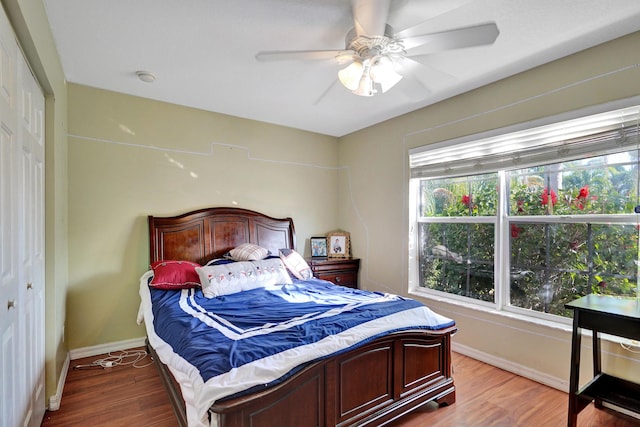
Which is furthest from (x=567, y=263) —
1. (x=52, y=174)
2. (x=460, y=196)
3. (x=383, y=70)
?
(x=52, y=174)

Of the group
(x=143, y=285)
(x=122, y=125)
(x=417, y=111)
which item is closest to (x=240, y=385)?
(x=143, y=285)

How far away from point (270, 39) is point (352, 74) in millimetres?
614

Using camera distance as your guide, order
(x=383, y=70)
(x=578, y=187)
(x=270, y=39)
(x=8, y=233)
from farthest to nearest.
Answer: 1. (x=578, y=187)
2. (x=270, y=39)
3. (x=383, y=70)
4. (x=8, y=233)

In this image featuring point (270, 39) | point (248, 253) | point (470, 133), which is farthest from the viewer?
point (248, 253)

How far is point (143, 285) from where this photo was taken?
2.97 meters

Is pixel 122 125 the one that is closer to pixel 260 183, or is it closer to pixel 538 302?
pixel 260 183

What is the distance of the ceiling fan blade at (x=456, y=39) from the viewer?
5.38 ft

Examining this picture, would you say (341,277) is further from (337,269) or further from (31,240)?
(31,240)

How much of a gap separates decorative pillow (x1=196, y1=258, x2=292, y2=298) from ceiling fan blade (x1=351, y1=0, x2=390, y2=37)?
2.12 m

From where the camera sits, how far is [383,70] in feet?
6.92

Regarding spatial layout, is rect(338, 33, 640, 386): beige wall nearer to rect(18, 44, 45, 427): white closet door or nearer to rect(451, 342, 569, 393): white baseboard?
rect(451, 342, 569, 393): white baseboard

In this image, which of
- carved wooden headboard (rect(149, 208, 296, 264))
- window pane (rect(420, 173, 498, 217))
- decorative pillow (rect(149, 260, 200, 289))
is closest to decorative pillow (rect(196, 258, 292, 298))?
decorative pillow (rect(149, 260, 200, 289))

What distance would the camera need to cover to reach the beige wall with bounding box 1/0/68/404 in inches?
69.4

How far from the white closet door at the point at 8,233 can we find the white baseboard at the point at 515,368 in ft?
10.6
